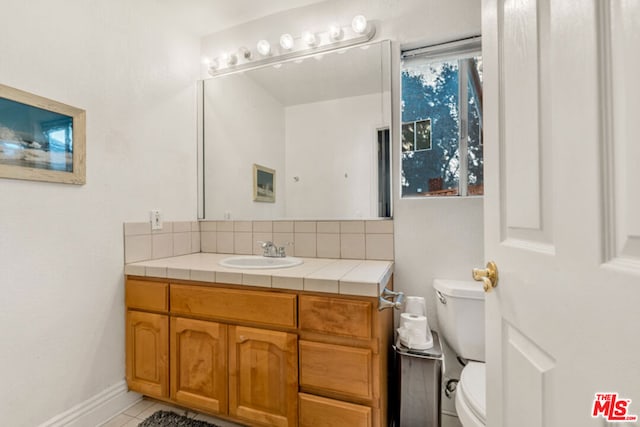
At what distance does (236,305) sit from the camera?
1.35 meters

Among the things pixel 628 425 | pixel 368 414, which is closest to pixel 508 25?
pixel 628 425

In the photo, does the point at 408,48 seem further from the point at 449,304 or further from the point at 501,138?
the point at 449,304

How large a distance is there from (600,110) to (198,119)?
2.27m

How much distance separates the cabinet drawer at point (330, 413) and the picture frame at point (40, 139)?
1506mm

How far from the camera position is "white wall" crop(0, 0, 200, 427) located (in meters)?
1.19

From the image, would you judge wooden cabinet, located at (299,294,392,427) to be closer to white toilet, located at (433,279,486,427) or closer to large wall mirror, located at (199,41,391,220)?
white toilet, located at (433,279,486,427)

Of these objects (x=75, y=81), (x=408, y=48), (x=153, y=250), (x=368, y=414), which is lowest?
(x=368, y=414)

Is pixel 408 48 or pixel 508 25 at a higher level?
pixel 408 48

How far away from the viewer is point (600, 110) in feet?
1.32

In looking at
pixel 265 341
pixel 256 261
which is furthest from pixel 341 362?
pixel 256 261

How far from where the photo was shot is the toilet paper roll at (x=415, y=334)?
1334 mm

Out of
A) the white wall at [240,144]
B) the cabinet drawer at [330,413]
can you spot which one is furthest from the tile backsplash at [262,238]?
the cabinet drawer at [330,413]

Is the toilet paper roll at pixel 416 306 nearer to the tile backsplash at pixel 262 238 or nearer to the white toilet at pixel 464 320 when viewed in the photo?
the white toilet at pixel 464 320

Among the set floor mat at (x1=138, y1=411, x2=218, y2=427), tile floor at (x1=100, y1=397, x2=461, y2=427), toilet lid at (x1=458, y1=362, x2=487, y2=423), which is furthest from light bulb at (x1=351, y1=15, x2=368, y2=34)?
floor mat at (x1=138, y1=411, x2=218, y2=427)
